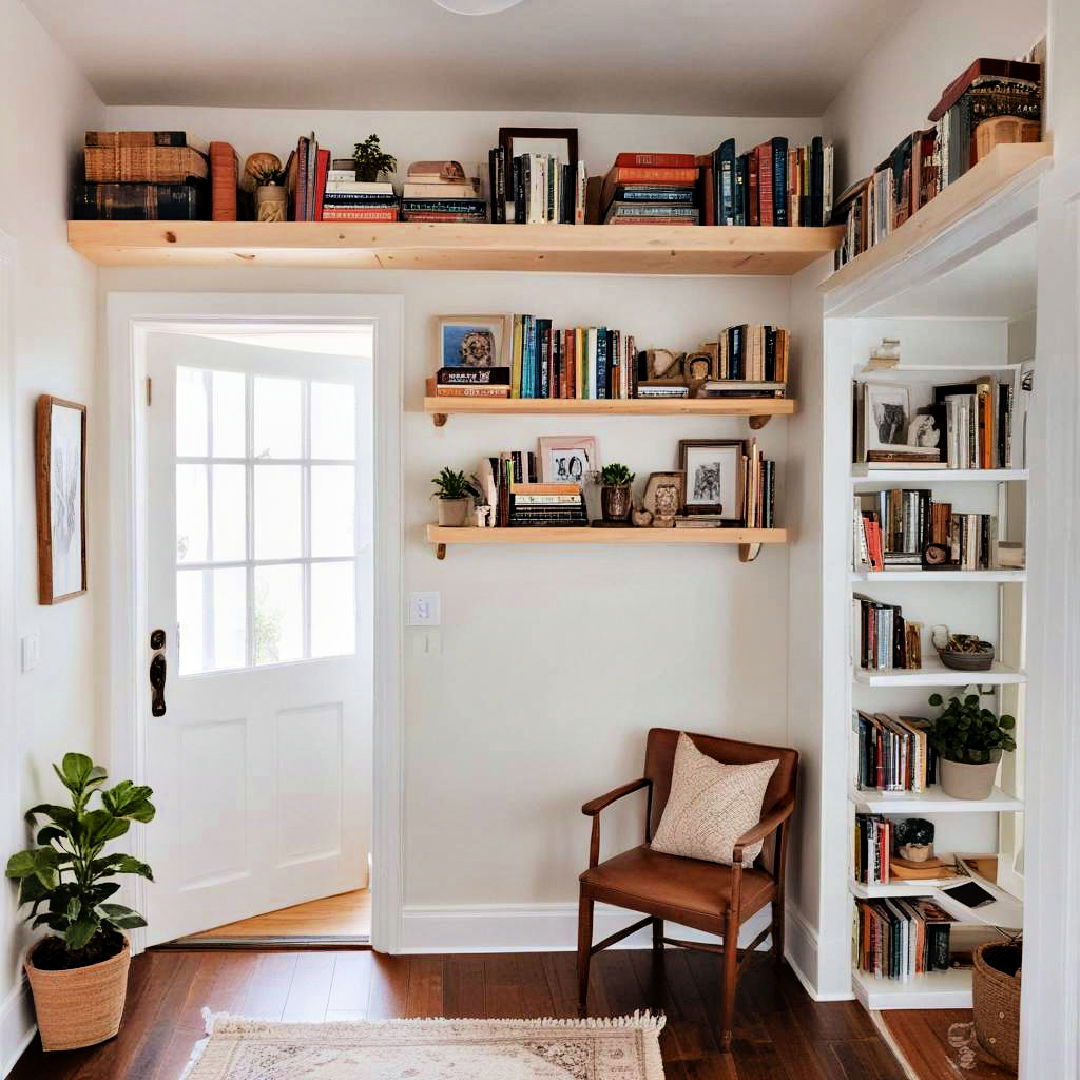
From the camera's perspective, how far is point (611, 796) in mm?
3049

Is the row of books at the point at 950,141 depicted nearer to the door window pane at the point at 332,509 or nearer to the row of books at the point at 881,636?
the row of books at the point at 881,636

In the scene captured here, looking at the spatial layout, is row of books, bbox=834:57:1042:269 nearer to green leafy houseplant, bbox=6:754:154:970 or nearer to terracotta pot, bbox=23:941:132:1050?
green leafy houseplant, bbox=6:754:154:970

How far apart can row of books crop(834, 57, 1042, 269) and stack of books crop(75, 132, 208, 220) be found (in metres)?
1.89

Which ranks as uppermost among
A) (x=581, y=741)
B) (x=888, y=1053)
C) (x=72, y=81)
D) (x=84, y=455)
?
(x=72, y=81)

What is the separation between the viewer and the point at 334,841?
12.3 ft

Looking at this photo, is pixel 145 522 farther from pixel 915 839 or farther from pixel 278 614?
pixel 915 839

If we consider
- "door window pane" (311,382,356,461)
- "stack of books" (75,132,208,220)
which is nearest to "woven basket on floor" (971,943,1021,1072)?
"door window pane" (311,382,356,461)

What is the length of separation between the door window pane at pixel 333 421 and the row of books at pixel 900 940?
2310mm

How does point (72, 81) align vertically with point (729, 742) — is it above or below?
above

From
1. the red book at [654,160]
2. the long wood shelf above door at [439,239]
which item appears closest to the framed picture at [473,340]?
the long wood shelf above door at [439,239]

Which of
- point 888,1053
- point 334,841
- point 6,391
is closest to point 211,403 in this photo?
point 6,391

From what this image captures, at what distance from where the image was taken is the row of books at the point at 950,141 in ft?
6.22

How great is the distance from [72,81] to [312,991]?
2.71 metres

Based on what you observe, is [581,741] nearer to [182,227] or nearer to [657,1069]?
[657,1069]
